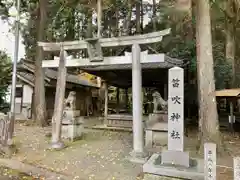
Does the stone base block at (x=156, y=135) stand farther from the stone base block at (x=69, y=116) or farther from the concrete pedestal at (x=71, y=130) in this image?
the stone base block at (x=69, y=116)

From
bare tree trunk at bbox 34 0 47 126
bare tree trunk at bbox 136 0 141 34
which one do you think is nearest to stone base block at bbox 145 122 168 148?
bare tree trunk at bbox 34 0 47 126

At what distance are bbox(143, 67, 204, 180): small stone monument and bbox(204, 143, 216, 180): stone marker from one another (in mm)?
665

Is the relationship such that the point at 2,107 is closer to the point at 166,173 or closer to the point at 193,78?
the point at 193,78

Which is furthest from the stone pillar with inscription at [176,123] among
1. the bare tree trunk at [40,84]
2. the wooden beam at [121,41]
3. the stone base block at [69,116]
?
the bare tree trunk at [40,84]

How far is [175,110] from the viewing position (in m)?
5.09

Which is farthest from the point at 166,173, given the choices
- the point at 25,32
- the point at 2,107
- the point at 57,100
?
the point at 25,32

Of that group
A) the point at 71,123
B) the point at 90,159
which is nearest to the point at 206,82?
the point at 90,159

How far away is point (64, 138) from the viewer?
29.9ft

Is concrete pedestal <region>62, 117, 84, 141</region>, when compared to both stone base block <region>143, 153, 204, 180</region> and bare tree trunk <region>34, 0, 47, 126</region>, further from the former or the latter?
stone base block <region>143, 153, 204, 180</region>

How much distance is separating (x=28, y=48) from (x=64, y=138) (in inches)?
660

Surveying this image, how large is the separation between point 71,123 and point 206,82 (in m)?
5.50

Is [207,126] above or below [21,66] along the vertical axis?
below

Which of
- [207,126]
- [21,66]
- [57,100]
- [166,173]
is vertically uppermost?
[21,66]

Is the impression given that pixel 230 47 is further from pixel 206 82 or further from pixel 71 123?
pixel 71 123
